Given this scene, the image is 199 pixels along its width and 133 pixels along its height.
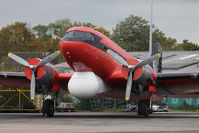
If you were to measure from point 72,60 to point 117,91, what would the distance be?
483cm

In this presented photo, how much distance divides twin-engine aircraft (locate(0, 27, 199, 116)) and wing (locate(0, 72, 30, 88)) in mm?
67

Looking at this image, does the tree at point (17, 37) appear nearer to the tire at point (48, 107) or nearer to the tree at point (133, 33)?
the tree at point (133, 33)

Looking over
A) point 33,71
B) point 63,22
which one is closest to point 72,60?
point 33,71

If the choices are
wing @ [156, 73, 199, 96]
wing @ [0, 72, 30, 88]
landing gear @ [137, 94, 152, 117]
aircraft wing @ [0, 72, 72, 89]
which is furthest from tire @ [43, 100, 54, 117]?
wing @ [156, 73, 199, 96]

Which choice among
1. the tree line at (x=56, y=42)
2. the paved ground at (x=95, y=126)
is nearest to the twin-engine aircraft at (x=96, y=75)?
the paved ground at (x=95, y=126)

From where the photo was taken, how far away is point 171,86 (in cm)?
2752

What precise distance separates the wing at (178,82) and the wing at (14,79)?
9.32 metres

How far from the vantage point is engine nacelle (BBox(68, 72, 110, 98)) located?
23969 millimetres

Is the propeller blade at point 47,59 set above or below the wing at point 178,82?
above

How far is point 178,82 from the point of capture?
26.6 meters

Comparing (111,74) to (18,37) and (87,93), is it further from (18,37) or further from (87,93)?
(18,37)

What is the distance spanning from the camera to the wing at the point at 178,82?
1005 inches

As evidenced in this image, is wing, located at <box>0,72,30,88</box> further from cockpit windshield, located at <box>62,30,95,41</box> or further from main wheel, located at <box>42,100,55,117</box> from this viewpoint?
cockpit windshield, located at <box>62,30,95,41</box>

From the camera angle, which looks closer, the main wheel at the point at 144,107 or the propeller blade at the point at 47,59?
the propeller blade at the point at 47,59
